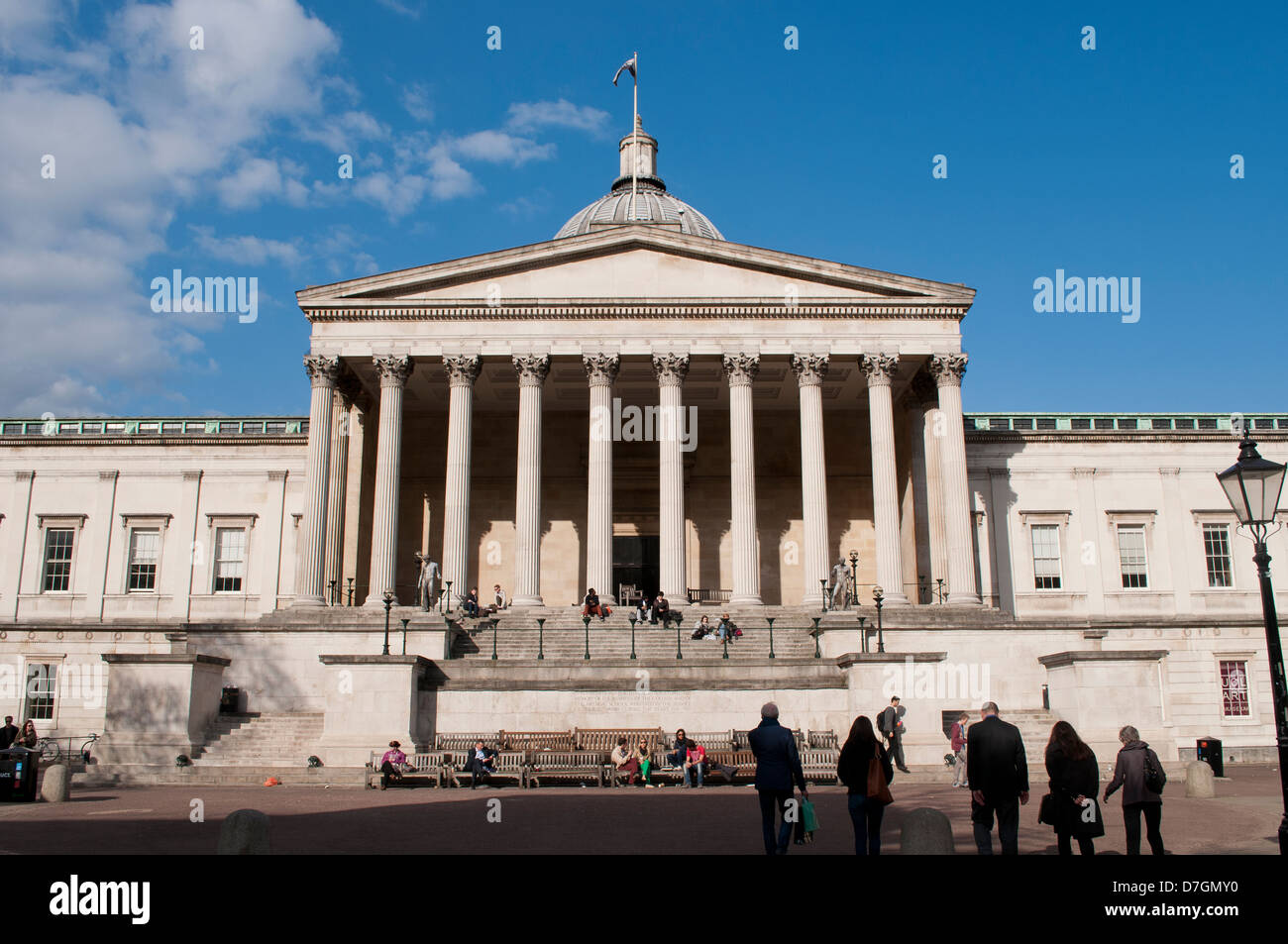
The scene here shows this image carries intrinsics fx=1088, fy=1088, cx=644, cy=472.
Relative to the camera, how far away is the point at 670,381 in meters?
40.2

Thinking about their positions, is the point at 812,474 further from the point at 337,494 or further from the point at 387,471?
the point at 337,494

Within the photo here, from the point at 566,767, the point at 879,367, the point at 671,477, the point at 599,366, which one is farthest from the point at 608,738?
the point at 879,367

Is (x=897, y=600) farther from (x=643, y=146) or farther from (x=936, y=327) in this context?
(x=643, y=146)

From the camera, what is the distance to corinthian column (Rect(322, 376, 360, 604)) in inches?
1533

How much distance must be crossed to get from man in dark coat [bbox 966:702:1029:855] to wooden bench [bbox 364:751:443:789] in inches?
597

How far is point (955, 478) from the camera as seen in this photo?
39531 mm

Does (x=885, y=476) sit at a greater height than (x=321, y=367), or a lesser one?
lesser

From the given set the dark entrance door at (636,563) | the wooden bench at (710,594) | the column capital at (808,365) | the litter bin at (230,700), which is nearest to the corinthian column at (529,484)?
the dark entrance door at (636,563)

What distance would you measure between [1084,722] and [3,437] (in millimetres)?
45648

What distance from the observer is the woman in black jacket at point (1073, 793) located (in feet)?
37.1

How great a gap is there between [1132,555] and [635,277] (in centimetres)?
2450

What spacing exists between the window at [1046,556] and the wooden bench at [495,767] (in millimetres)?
28772

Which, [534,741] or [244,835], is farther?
[534,741]
